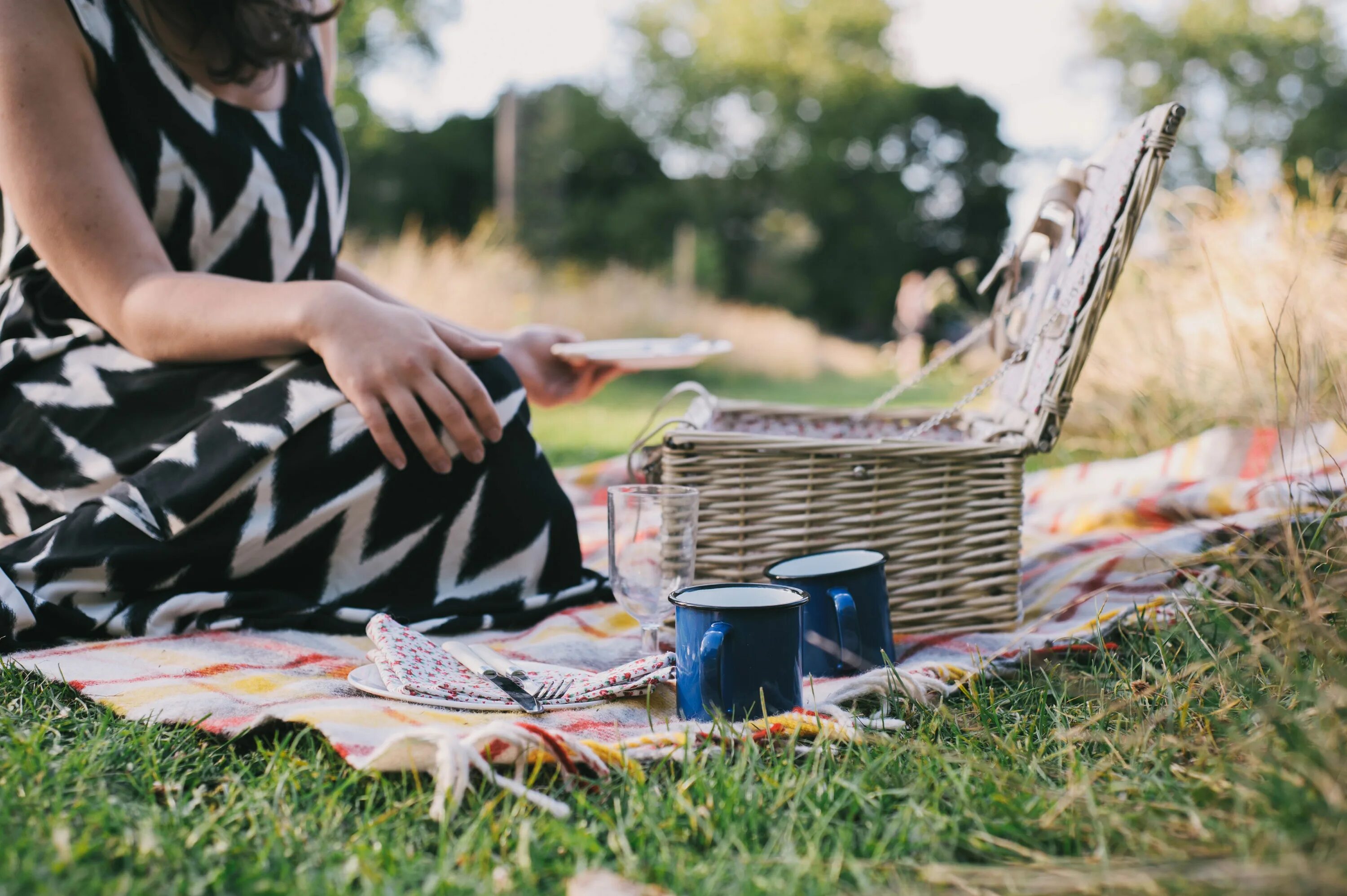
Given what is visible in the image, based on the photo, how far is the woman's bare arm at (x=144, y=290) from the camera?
4.98 feet

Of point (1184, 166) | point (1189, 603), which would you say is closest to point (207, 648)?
point (1189, 603)

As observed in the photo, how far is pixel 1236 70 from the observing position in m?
29.8

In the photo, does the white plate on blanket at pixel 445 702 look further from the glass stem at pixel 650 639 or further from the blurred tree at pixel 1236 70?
the blurred tree at pixel 1236 70

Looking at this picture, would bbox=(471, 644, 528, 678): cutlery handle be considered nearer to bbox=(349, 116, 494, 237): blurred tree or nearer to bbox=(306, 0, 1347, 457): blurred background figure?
bbox=(306, 0, 1347, 457): blurred background figure

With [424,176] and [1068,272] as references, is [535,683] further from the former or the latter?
[424,176]

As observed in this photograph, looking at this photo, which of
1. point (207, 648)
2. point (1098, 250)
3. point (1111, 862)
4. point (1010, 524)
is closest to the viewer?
point (1111, 862)

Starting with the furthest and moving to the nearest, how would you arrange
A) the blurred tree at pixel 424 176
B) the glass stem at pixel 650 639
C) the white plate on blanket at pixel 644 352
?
the blurred tree at pixel 424 176, the white plate on blanket at pixel 644 352, the glass stem at pixel 650 639

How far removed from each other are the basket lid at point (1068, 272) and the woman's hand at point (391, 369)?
938mm

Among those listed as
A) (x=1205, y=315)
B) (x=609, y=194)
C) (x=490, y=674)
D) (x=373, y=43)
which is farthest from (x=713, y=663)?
(x=609, y=194)

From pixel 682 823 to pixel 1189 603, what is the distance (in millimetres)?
958

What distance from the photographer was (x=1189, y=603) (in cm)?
149

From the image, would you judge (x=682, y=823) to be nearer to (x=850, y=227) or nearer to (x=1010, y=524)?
(x=1010, y=524)

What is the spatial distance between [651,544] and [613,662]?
0.83 feet

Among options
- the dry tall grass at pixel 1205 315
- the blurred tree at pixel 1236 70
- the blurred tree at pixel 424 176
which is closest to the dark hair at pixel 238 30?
the dry tall grass at pixel 1205 315
